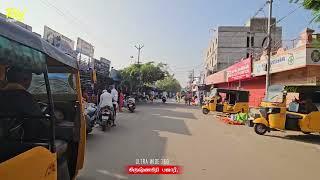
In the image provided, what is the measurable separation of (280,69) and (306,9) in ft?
52.0

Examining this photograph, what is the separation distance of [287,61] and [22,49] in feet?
72.9

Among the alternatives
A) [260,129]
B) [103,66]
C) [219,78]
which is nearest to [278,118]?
[260,129]

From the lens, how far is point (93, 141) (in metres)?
11.2

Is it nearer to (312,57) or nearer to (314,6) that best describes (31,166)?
(314,6)

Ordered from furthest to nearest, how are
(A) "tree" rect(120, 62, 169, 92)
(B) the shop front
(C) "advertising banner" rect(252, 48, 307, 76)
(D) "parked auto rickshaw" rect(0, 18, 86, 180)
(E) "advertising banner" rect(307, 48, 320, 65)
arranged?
(A) "tree" rect(120, 62, 169, 92) < (B) the shop front < (C) "advertising banner" rect(252, 48, 307, 76) < (E) "advertising banner" rect(307, 48, 320, 65) < (D) "parked auto rickshaw" rect(0, 18, 86, 180)

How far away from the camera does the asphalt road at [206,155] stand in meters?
7.41

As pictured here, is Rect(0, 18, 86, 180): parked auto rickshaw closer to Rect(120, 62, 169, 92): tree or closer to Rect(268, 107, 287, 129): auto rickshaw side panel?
Rect(268, 107, 287, 129): auto rickshaw side panel

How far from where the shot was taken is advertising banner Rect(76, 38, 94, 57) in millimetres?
37938

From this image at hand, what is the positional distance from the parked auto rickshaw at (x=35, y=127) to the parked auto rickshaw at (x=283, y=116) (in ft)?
32.9

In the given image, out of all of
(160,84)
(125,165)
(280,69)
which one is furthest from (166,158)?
(160,84)

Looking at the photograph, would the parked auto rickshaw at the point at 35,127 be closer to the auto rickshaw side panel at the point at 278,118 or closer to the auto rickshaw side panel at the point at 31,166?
the auto rickshaw side panel at the point at 31,166

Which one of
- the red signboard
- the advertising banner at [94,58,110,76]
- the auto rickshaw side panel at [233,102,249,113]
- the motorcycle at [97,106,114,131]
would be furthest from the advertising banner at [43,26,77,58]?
the red signboard

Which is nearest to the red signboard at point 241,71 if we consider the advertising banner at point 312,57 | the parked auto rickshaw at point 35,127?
the advertising banner at point 312,57

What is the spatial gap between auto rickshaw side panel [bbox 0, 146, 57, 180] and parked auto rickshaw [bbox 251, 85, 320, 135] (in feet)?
39.2
